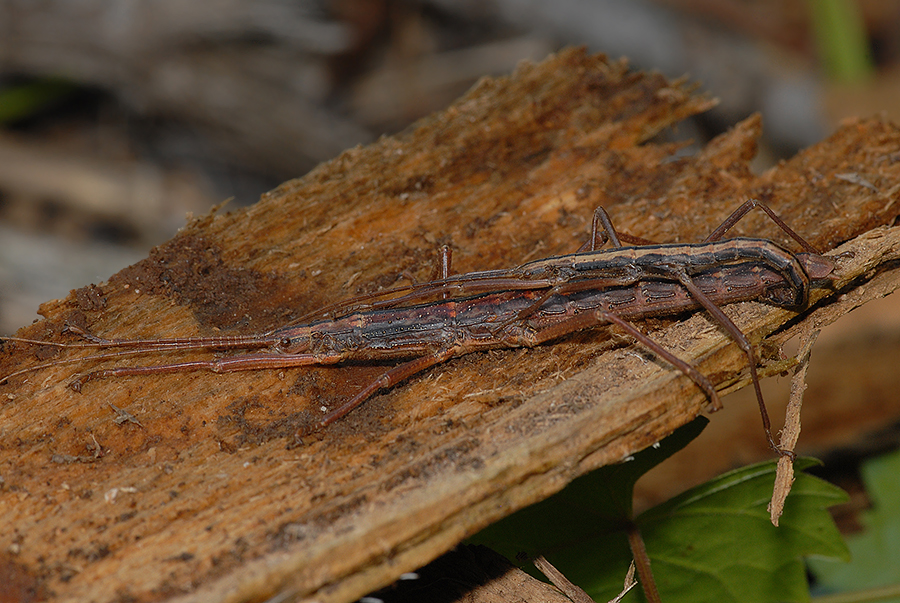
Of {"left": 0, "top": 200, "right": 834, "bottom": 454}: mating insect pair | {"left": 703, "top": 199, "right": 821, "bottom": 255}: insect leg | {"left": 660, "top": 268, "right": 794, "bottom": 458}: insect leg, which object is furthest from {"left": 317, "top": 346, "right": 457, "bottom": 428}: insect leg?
{"left": 703, "top": 199, "right": 821, "bottom": 255}: insect leg

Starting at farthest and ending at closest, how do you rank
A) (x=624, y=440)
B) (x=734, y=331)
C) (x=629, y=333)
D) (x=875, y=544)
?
1. (x=875, y=544)
2. (x=629, y=333)
3. (x=734, y=331)
4. (x=624, y=440)

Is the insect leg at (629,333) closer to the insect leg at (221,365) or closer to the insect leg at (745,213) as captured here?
the insect leg at (745,213)

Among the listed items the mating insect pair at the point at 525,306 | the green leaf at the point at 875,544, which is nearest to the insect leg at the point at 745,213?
the mating insect pair at the point at 525,306

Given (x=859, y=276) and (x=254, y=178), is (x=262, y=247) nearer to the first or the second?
(x=859, y=276)

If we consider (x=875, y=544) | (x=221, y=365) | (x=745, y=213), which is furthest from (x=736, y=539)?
(x=221, y=365)

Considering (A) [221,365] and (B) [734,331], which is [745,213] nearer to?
(B) [734,331]

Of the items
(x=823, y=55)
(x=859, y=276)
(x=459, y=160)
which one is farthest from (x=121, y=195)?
(x=823, y=55)
